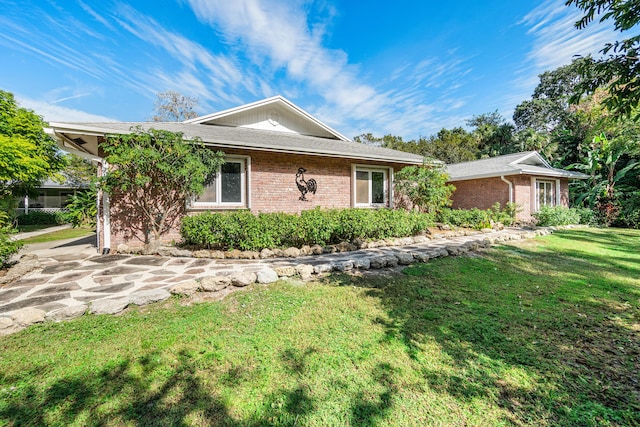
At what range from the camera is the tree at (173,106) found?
27.8 meters

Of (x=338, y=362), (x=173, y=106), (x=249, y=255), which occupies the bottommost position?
(x=338, y=362)

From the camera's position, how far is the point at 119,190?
6996 millimetres

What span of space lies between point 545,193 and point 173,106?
112 feet

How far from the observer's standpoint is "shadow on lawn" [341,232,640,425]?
2.16 meters

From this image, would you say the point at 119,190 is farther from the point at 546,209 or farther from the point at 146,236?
the point at 546,209

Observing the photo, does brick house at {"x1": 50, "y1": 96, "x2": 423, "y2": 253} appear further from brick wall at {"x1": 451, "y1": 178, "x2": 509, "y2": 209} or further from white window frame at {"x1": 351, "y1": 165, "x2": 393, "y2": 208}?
brick wall at {"x1": 451, "y1": 178, "x2": 509, "y2": 209}

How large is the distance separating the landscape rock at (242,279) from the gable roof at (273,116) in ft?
26.9

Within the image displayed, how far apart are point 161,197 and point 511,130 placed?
36.5 metres

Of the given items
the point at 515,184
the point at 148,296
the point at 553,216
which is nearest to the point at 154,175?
the point at 148,296

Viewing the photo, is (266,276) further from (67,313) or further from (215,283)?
(67,313)

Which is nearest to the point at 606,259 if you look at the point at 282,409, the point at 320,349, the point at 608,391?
the point at 608,391

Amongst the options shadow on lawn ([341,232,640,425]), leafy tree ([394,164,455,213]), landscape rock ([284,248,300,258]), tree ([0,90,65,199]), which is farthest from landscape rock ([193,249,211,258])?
leafy tree ([394,164,455,213])

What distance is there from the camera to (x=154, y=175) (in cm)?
704

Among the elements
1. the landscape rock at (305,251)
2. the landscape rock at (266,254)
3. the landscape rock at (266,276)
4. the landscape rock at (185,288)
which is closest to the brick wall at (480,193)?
the landscape rock at (305,251)
